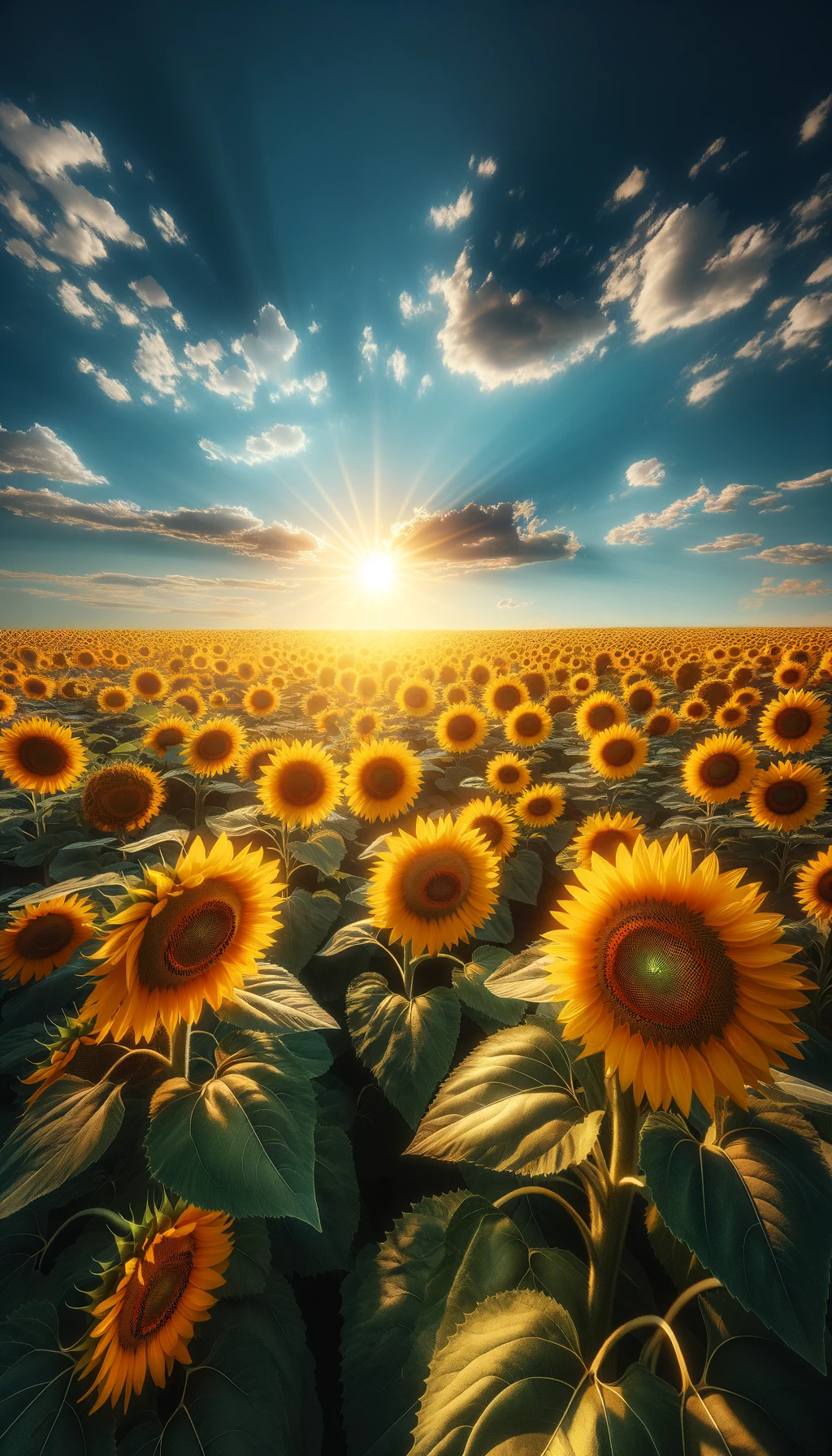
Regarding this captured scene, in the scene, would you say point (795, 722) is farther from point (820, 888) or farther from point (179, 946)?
point (179, 946)

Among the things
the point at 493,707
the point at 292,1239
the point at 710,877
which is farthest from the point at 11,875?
the point at 493,707

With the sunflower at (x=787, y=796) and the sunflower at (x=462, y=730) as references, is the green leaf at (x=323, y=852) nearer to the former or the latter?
the sunflower at (x=462, y=730)

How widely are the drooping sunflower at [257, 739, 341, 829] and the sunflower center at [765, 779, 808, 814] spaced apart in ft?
15.0

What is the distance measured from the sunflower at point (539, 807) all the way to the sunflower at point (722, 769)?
1762 millimetres

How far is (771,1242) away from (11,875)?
20.7 ft

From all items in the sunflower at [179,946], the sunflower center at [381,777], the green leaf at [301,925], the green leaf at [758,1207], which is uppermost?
the sunflower at [179,946]

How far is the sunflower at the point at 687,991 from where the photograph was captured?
1339 millimetres

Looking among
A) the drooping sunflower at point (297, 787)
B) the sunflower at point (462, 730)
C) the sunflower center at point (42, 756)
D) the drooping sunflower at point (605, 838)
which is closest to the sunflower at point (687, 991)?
the drooping sunflower at point (605, 838)

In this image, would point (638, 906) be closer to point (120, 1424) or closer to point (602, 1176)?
point (602, 1176)

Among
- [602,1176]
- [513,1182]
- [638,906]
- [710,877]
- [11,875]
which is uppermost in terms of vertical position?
[710,877]

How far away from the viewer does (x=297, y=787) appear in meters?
4.52

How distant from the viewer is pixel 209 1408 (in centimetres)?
151

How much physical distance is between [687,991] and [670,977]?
0.16ft

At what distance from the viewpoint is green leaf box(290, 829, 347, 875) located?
12.8ft
